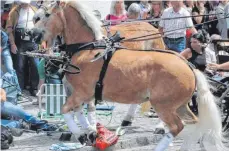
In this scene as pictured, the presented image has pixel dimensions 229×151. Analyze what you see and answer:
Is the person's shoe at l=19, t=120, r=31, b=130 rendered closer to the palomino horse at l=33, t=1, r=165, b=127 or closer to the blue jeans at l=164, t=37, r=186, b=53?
the palomino horse at l=33, t=1, r=165, b=127

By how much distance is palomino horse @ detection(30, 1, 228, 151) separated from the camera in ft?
23.4

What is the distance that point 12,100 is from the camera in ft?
30.2

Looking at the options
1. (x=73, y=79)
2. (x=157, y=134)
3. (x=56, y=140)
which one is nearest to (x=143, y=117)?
(x=157, y=134)

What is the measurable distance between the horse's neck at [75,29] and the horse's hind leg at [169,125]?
1.24 metres

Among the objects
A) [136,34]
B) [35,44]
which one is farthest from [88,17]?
[35,44]

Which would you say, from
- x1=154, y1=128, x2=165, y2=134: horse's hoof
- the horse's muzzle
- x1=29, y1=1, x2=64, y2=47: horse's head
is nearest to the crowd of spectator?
x1=154, y1=128, x2=165, y2=134: horse's hoof

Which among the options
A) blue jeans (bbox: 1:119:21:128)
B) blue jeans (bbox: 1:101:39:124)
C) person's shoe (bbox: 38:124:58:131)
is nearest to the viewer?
blue jeans (bbox: 1:119:21:128)

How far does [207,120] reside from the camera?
7305mm

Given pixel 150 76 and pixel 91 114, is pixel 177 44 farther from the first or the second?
pixel 150 76

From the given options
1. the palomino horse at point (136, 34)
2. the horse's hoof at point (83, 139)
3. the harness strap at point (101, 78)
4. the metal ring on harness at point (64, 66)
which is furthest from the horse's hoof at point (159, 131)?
the metal ring on harness at point (64, 66)

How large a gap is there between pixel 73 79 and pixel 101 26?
0.77 m

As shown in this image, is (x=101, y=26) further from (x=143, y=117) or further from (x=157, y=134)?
(x=143, y=117)

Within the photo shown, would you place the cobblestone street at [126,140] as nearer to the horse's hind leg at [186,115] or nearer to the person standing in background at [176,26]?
the horse's hind leg at [186,115]

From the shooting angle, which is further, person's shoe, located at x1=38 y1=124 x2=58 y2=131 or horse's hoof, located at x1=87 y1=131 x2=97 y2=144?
person's shoe, located at x1=38 y1=124 x2=58 y2=131
